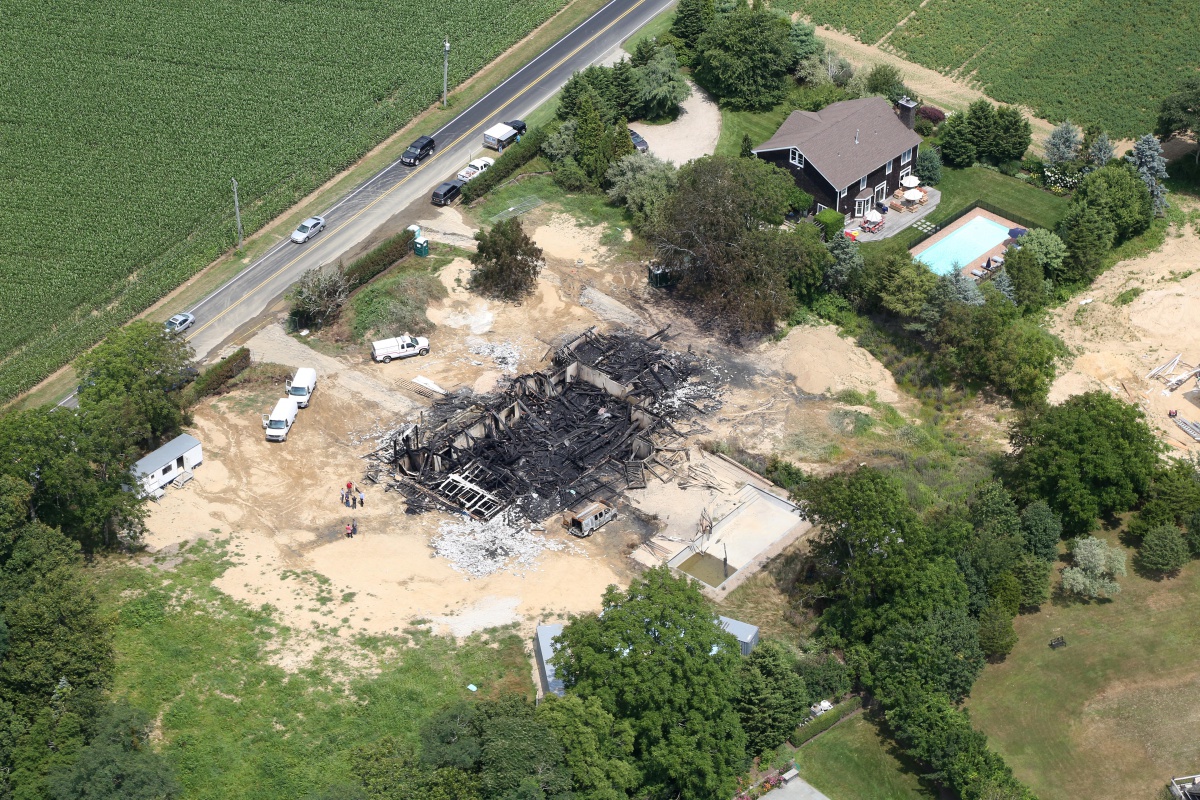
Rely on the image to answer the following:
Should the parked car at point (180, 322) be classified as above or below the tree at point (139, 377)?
below

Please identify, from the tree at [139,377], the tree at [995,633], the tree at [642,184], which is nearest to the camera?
the tree at [995,633]

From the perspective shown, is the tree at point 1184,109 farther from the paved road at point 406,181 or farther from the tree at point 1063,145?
the paved road at point 406,181

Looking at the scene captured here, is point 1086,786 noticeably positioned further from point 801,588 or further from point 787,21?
point 787,21

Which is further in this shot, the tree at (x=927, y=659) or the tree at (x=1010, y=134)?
the tree at (x=1010, y=134)

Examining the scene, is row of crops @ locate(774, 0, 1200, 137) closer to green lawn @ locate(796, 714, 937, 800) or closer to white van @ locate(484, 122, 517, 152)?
white van @ locate(484, 122, 517, 152)

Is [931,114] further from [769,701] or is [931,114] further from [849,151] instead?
[769,701]

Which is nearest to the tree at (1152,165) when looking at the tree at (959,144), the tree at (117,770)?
the tree at (959,144)
